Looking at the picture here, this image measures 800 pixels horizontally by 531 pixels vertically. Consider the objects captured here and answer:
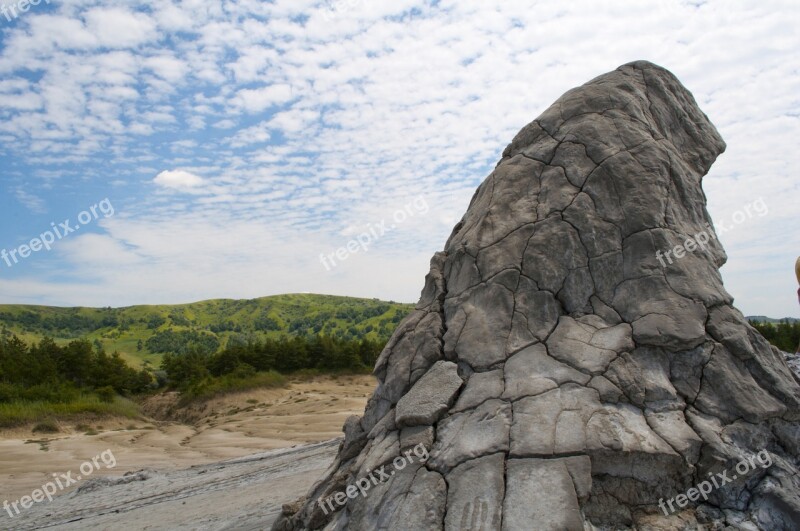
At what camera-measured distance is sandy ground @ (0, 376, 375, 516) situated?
13.1 m

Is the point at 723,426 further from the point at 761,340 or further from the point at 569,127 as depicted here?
the point at 569,127

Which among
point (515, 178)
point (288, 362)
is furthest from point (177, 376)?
point (515, 178)

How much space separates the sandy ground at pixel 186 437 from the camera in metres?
13.1

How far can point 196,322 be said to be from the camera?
97125mm

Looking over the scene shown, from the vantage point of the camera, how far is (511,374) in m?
4.12
